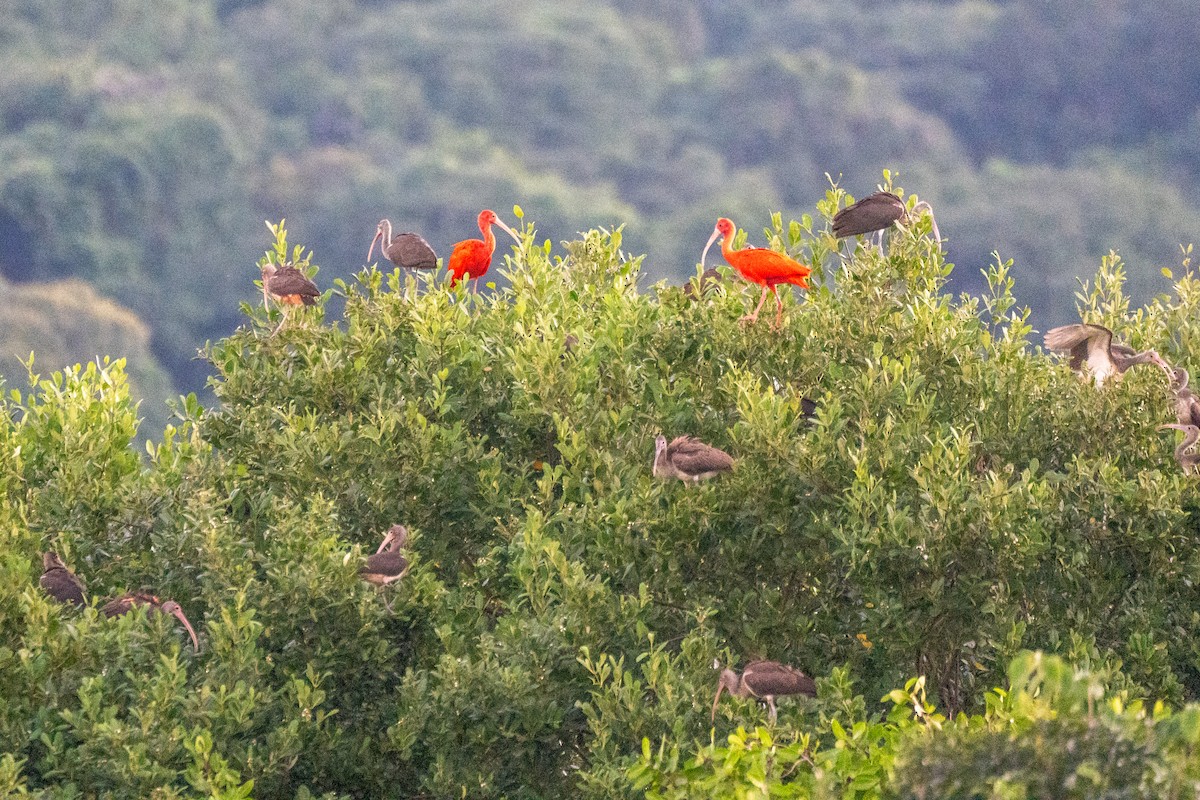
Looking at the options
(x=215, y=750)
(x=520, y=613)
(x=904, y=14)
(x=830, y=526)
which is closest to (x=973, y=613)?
(x=830, y=526)

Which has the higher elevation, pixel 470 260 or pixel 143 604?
pixel 470 260

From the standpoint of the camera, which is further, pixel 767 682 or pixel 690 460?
pixel 690 460

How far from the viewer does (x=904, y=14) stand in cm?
10981

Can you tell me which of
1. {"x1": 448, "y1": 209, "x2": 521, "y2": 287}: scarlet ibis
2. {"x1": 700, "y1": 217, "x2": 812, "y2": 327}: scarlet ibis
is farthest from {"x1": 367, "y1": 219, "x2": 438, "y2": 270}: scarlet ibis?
{"x1": 700, "y1": 217, "x2": 812, "y2": 327}: scarlet ibis

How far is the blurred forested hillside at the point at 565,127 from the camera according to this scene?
81250 millimetres

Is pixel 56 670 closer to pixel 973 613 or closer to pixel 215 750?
pixel 215 750

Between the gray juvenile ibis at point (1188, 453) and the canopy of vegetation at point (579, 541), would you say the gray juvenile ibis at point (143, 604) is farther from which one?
the gray juvenile ibis at point (1188, 453)

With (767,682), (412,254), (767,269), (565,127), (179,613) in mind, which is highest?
(565,127)

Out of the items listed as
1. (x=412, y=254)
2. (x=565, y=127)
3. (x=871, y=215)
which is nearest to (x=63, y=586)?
(x=412, y=254)

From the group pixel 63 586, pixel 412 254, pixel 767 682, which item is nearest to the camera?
pixel 767 682

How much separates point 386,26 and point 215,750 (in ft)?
323

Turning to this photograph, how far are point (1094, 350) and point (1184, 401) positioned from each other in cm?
74

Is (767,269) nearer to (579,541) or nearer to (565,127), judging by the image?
(579,541)

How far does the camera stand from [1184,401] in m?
9.77
